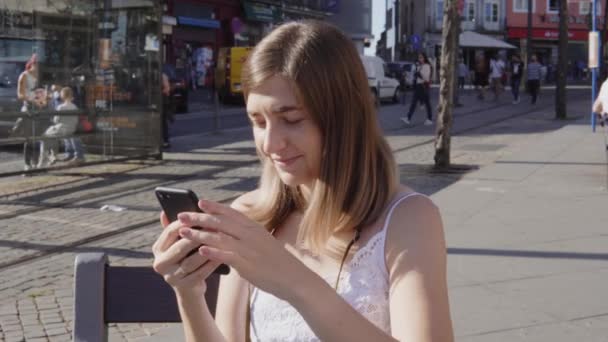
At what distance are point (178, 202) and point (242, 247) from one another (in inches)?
8.7

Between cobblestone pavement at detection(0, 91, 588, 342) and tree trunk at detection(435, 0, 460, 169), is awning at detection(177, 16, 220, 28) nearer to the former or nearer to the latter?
cobblestone pavement at detection(0, 91, 588, 342)

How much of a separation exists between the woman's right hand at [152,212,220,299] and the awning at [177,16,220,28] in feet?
106

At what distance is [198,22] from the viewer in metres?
34.9

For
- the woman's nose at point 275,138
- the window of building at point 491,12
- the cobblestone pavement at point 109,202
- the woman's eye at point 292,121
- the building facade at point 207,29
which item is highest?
the window of building at point 491,12

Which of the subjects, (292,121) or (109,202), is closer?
(292,121)

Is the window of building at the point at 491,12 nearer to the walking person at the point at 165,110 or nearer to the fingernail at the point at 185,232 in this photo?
the walking person at the point at 165,110

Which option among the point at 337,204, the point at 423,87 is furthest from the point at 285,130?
the point at 423,87

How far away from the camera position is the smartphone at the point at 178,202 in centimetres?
173

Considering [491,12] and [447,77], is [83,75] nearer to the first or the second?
[447,77]

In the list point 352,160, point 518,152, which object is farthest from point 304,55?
point 518,152

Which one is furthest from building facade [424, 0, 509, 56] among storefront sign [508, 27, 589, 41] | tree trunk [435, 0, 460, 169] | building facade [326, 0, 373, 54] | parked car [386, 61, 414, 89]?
tree trunk [435, 0, 460, 169]

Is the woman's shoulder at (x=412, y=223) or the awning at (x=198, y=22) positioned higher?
the awning at (x=198, y=22)

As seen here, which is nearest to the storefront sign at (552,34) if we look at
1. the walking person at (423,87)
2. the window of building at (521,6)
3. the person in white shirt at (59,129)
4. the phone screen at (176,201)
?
the window of building at (521,6)

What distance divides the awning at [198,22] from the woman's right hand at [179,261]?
106 feet
